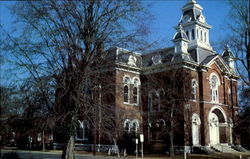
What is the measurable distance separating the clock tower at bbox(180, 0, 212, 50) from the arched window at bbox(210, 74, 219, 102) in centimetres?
471

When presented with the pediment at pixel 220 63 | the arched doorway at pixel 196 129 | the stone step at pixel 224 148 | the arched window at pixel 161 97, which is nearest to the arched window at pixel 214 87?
the pediment at pixel 220 63

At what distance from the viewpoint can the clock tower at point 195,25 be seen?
1743 inches

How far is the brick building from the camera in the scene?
35031 millimetres

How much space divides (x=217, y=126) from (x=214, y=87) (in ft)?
17.0

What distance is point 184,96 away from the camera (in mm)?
32812

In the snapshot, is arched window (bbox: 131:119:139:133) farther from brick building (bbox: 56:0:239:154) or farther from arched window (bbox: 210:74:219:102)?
arched window (bbox: 210:74:219:102)

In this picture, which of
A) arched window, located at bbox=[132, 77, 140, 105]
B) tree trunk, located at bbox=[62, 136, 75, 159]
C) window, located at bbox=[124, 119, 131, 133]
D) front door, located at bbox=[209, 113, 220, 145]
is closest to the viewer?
tree trunk, located at bbox=[62, 136, 75, 159]

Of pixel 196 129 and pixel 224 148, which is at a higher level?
pixel 196 129

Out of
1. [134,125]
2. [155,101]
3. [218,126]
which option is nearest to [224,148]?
[218,126]

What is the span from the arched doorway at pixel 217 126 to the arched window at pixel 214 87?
4.49ft

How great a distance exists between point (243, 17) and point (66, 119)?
1555 cm

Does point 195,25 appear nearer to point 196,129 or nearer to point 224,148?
point 196,129

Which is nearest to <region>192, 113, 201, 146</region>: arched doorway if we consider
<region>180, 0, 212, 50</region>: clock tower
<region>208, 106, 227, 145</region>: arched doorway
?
<region>208, 106, 227, 145</region>: arched doorway

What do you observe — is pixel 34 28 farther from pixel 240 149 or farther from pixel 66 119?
pixel 240 149
